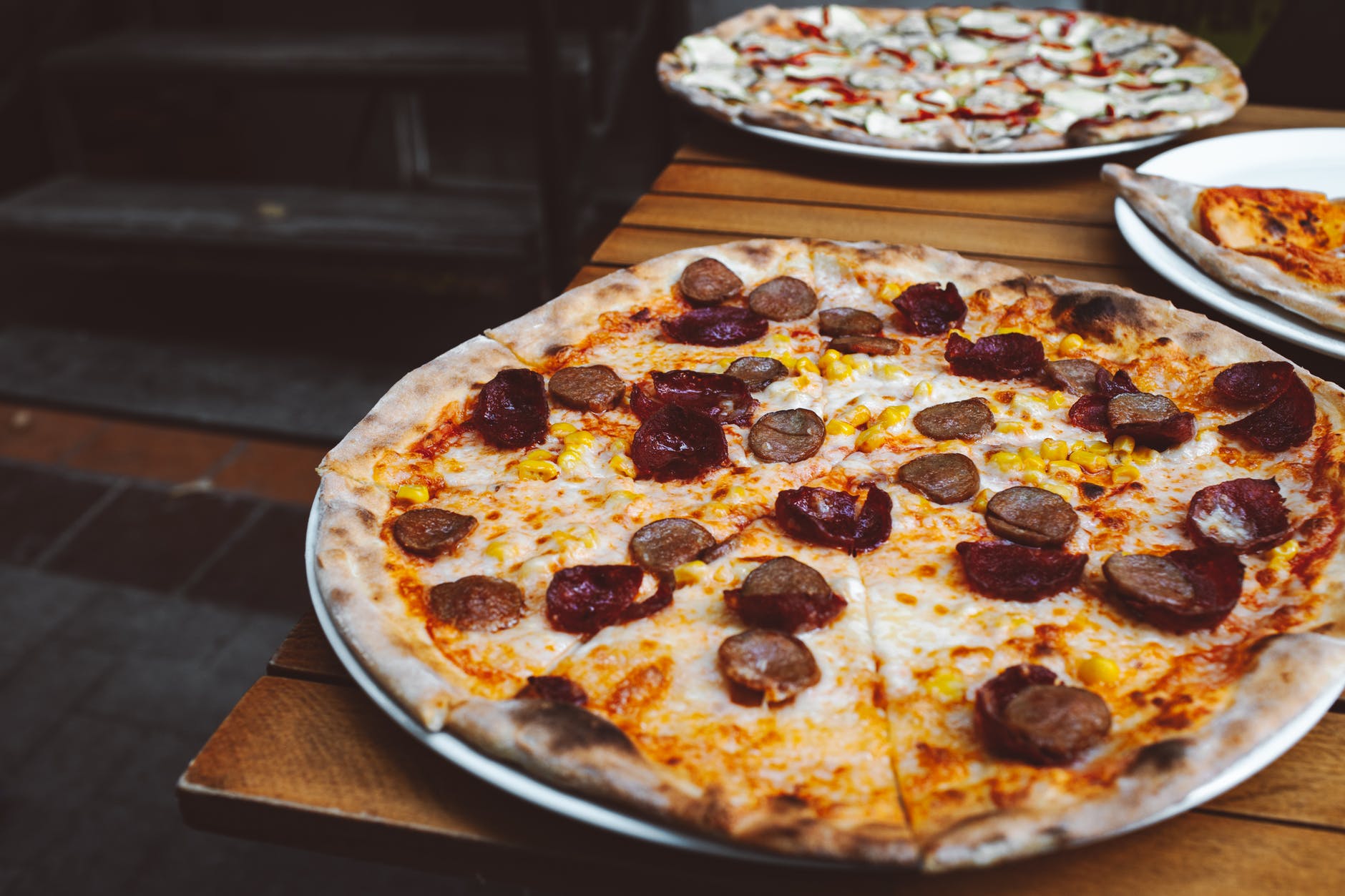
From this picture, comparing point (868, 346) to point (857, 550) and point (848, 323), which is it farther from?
point (857, 550)

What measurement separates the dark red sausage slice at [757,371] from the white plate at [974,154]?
1113 mm

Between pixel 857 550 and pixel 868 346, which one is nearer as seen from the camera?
pixel 857 550

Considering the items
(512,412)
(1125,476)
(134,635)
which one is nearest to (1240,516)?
(1125,476)

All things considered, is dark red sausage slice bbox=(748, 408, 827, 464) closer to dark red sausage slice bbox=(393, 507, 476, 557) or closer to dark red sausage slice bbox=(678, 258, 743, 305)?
dark red sausage slice bbox=(678, 258, 743, 305)

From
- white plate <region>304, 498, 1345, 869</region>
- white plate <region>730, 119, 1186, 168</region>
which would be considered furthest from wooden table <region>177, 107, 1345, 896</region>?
white plate <region>730, 119, 1186, 168</region>

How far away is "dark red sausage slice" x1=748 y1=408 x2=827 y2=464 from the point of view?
7.14 feet

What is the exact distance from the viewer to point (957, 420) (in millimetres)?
2234

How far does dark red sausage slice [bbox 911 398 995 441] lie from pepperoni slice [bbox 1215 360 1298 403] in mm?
456

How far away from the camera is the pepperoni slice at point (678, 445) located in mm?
2113

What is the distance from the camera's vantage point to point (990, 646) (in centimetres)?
167

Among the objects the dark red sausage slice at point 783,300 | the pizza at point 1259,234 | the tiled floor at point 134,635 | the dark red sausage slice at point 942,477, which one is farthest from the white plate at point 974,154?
the tiled floor at point 134,635

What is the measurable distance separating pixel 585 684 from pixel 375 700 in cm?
30

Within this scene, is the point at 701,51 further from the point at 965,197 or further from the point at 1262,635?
the point at 1262,635

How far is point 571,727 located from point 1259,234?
2.18 m
